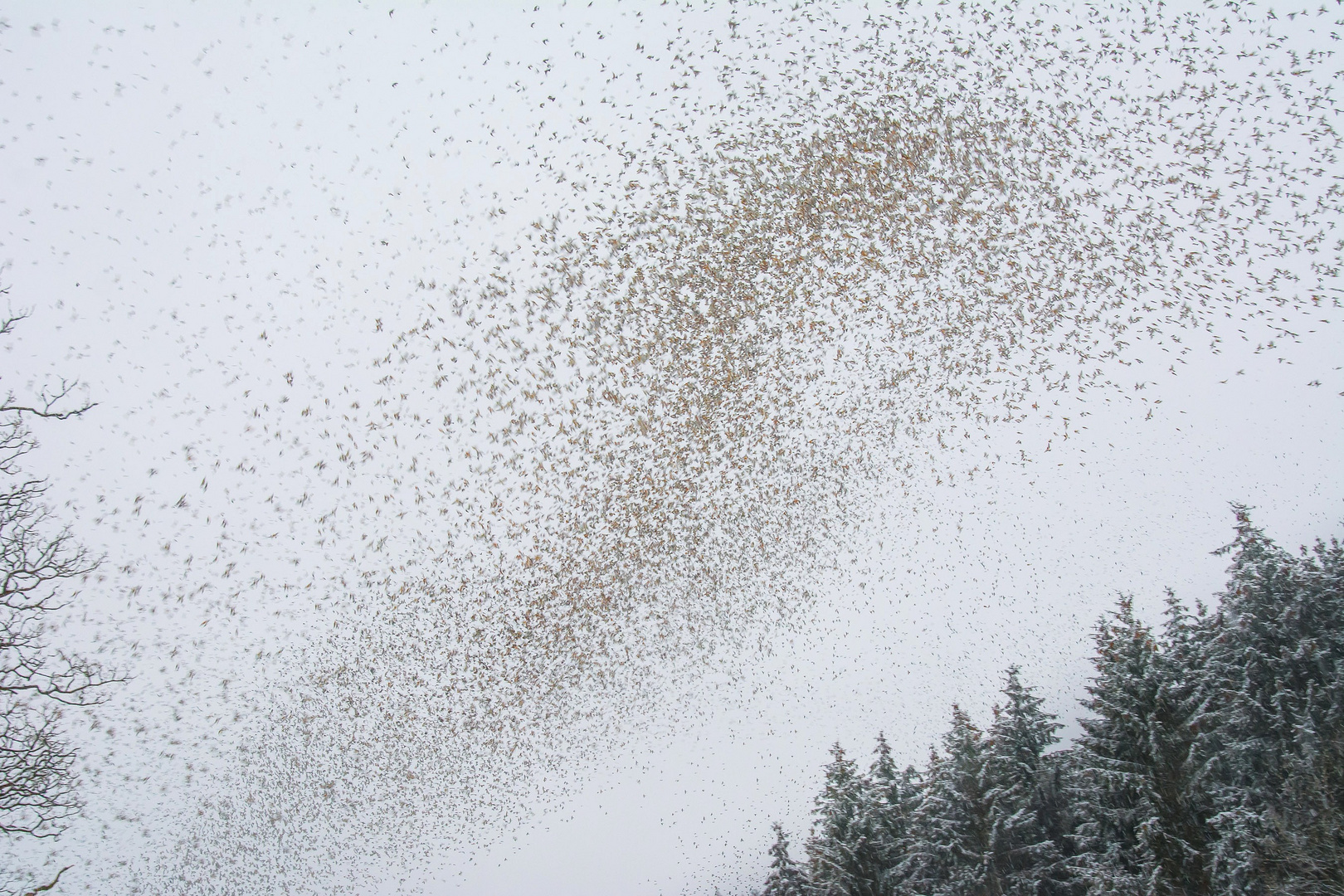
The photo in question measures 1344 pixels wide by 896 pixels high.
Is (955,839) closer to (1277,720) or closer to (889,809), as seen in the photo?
(889,809)

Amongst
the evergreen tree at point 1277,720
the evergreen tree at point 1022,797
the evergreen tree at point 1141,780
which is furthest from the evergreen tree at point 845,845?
the evergreen tree at point 1277,720

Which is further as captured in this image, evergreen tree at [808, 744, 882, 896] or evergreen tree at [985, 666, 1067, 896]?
evergreen tree at [808, 744, 882, 896]

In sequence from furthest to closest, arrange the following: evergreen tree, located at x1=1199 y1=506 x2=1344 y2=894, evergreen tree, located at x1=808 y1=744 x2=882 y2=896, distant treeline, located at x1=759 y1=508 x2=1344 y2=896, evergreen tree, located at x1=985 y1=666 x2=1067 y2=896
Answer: evergreen tree, located at x1=808 y1=744 x2=882 y2=896, evergreen tree, located at x1=985 y1=666 x2=1067 y2=896, distant treeline, located at x1=759 y1=508 x2=1344 y2=896, evergreen tree, located at x1=1199 y1=506 x2=1344 y2=894

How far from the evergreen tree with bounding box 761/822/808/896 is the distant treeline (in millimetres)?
1356

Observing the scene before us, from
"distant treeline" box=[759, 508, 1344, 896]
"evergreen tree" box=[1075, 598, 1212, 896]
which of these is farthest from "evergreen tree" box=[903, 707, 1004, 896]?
"evergreen tree" box=[1075, 598, 1212, 896]

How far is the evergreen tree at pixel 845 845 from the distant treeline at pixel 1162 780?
0.05 meters

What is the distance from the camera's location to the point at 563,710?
57.6 feet

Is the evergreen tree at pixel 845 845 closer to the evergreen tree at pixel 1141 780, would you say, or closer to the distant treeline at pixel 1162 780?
the distant treeline at pixel 1162 780

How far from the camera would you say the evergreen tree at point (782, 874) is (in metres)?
25.0

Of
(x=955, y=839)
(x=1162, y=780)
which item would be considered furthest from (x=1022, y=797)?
(x=1162, y=780)

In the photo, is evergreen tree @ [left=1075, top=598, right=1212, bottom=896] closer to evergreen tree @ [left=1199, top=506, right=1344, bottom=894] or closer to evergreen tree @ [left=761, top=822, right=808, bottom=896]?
evergreen tree @ [left=1199, top=506, right=1344, bottom=894]

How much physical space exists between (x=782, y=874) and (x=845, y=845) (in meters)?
3.64

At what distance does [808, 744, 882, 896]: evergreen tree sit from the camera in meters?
22.4

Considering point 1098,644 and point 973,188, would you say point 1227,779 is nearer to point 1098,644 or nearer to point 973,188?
point 1098,644
